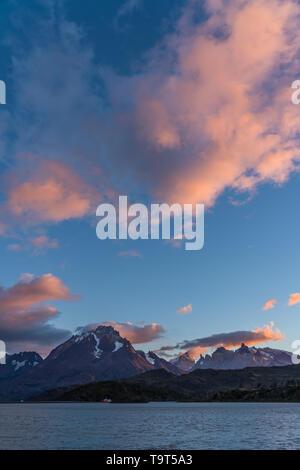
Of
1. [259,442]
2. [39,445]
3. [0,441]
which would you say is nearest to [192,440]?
[259,442]

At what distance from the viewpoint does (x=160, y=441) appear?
12144 cm
